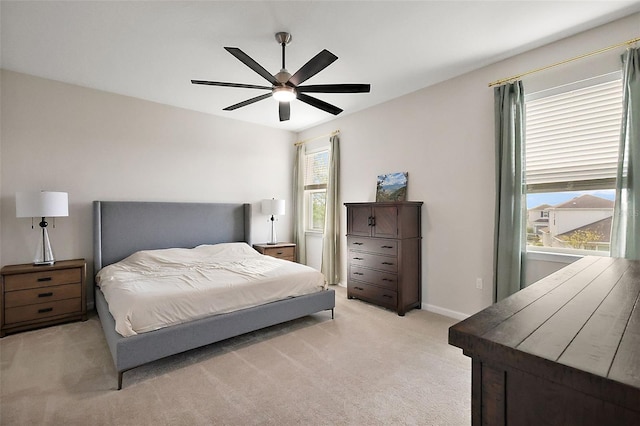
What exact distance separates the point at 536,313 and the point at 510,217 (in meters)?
2.35

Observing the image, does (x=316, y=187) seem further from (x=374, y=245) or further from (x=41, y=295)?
(x=41, y=295)

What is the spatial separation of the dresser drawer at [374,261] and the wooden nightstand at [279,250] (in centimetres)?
137

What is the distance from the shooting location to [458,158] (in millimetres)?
3555

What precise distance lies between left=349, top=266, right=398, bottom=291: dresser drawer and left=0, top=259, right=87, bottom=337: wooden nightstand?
11.0 feet

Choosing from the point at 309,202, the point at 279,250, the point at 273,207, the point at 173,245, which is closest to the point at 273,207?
the point at 273,207

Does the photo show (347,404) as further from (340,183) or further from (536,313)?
(340,183)

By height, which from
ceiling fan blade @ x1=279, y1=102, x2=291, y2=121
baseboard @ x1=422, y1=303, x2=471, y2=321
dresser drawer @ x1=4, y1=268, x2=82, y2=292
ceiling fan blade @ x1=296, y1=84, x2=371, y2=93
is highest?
ceiling fan blade @ x1=296, y1=84, x2=371, y2=93

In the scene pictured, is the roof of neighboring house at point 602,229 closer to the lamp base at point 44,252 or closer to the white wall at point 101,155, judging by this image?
the white wall at point 101,155

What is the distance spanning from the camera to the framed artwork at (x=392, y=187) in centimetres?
413

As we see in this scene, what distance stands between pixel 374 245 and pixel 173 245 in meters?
2.95

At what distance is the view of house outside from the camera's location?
8.63ft

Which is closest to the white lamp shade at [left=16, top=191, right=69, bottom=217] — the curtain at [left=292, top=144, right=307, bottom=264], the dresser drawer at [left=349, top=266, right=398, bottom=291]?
the curtain at [left=292, top=144, right=307, bottom=264]

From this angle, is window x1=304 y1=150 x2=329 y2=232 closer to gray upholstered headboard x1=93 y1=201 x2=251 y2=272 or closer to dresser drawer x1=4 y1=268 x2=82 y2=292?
gray upholstered headboard x1=93 y1=201 x2=251 y2=272

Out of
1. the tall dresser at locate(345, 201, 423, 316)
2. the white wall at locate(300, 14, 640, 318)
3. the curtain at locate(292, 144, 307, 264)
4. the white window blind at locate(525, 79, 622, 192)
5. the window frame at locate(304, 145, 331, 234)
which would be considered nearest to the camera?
the white window blind at locate(525, 79, 622, 192)
